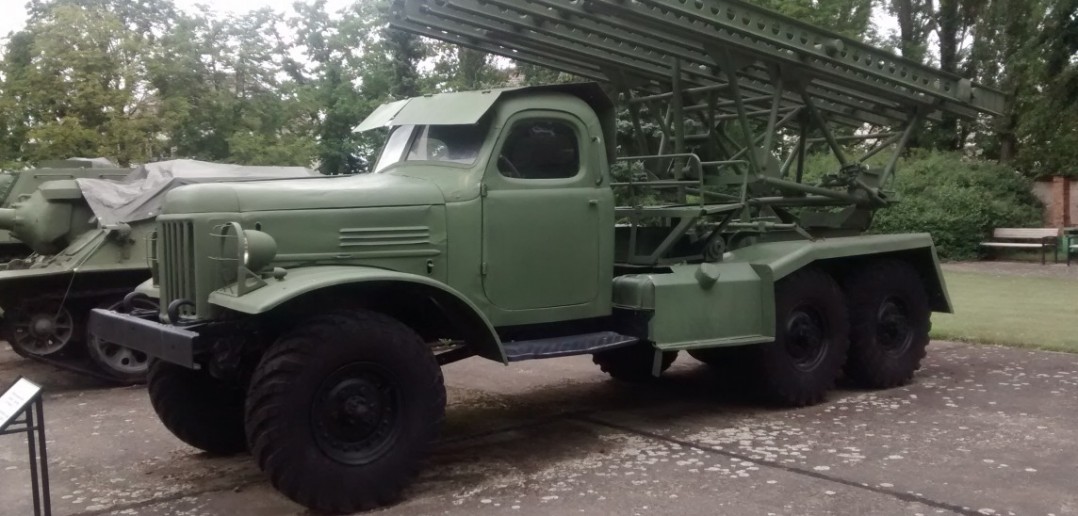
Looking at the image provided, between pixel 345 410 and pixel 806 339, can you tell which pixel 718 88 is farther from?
pixel 345 410

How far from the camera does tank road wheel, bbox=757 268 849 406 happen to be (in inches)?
283

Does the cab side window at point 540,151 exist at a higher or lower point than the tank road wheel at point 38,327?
higher

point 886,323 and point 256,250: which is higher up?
point 256,250

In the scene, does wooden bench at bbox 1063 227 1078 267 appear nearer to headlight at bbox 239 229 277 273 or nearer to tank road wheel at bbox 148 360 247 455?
tank road wheel at bbox 148 360 247 455

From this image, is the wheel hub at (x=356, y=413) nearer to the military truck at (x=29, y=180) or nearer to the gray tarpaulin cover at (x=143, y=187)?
the gray tarpaulin cover at (x=143, y=187)

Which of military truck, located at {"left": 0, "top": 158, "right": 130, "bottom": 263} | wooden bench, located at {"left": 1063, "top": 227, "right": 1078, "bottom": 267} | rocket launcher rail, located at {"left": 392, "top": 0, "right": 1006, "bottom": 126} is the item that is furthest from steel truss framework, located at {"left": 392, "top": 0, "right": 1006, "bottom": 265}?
wooden bench, located at {"left": 1063, "top": 227, "right": 1078, "bottom": 267}

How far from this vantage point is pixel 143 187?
412 inches

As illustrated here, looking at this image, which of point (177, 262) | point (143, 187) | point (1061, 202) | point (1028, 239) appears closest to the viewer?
point (177, 262)

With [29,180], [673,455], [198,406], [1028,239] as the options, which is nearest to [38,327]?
[29,180]

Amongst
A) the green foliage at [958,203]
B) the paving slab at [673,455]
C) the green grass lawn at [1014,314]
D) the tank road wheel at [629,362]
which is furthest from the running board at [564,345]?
the green foliage at [958,203]

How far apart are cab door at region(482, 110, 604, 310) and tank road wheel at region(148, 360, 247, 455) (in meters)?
1.72

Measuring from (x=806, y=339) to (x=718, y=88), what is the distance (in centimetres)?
197

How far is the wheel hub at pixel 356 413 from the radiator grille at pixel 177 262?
37.2 inches

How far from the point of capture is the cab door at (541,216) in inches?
235
